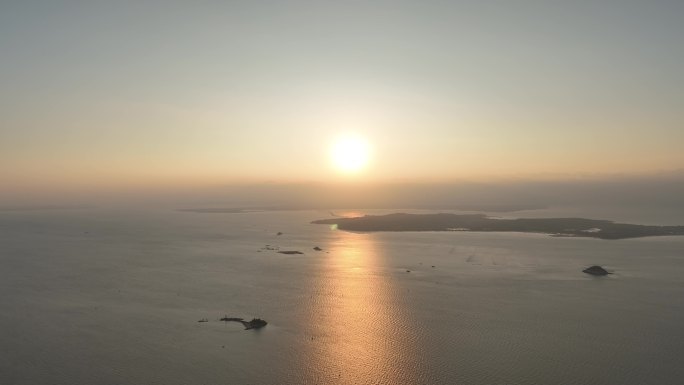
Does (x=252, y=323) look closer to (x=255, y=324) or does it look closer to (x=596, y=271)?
(x=255, y=324)

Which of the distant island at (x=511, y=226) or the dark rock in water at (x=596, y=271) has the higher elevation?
the distant island at (x=511, y=226)

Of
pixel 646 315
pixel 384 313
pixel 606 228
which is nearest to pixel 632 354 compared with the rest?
pixel 646 315

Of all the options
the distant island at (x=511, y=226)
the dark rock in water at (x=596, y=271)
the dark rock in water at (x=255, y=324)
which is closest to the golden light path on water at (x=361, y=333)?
the dark rock in water at (x=255, y=324)

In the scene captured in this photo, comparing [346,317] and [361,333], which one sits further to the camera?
[346,317]

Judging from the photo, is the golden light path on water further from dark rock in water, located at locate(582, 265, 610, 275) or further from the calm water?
A: dark rock in water, located at locate(582, 265, 610, 275)

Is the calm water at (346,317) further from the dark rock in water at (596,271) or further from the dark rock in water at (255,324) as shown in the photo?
the dark rock in water at (596,271)

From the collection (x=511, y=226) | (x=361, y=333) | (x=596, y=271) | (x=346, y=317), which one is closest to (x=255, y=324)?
(x=346, y=317)
